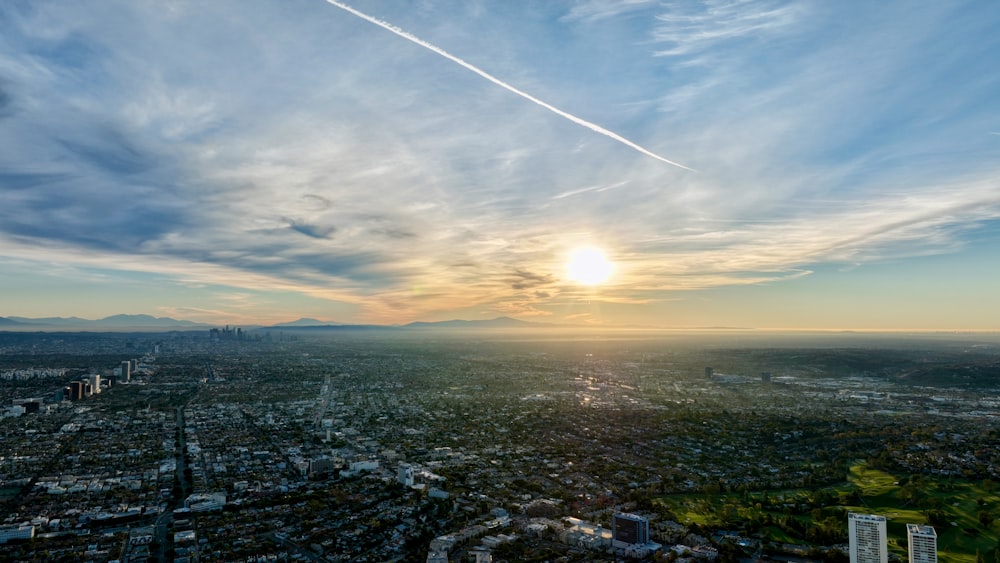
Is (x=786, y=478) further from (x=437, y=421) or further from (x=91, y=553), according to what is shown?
(x=91, y=553)

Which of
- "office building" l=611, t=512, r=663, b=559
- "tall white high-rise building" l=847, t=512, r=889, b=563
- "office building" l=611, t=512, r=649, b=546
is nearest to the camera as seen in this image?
"tall white high-rise building" l=847, t=512, r=889, b=563

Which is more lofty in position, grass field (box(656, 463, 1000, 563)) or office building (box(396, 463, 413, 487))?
office building (box(396, 463, 413, 487))

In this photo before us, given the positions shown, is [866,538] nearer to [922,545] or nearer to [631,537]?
[922,545]

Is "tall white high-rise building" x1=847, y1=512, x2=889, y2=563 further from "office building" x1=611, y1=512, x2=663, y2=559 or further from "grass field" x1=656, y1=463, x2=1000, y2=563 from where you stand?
"office building" x1=611, y1=512, x2=663, y2=559

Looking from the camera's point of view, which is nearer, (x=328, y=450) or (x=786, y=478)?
(x=786, y=478)

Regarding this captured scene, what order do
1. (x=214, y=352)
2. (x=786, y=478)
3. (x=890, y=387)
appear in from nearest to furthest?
(x=786, y=478) → (x=890, y=387) → (x=214, y=352)

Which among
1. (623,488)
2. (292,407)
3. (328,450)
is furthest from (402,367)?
(623,488)

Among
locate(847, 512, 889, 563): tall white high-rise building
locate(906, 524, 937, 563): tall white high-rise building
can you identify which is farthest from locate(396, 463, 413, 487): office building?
locate(906, 524, 937, 563): tall white high-rise building
